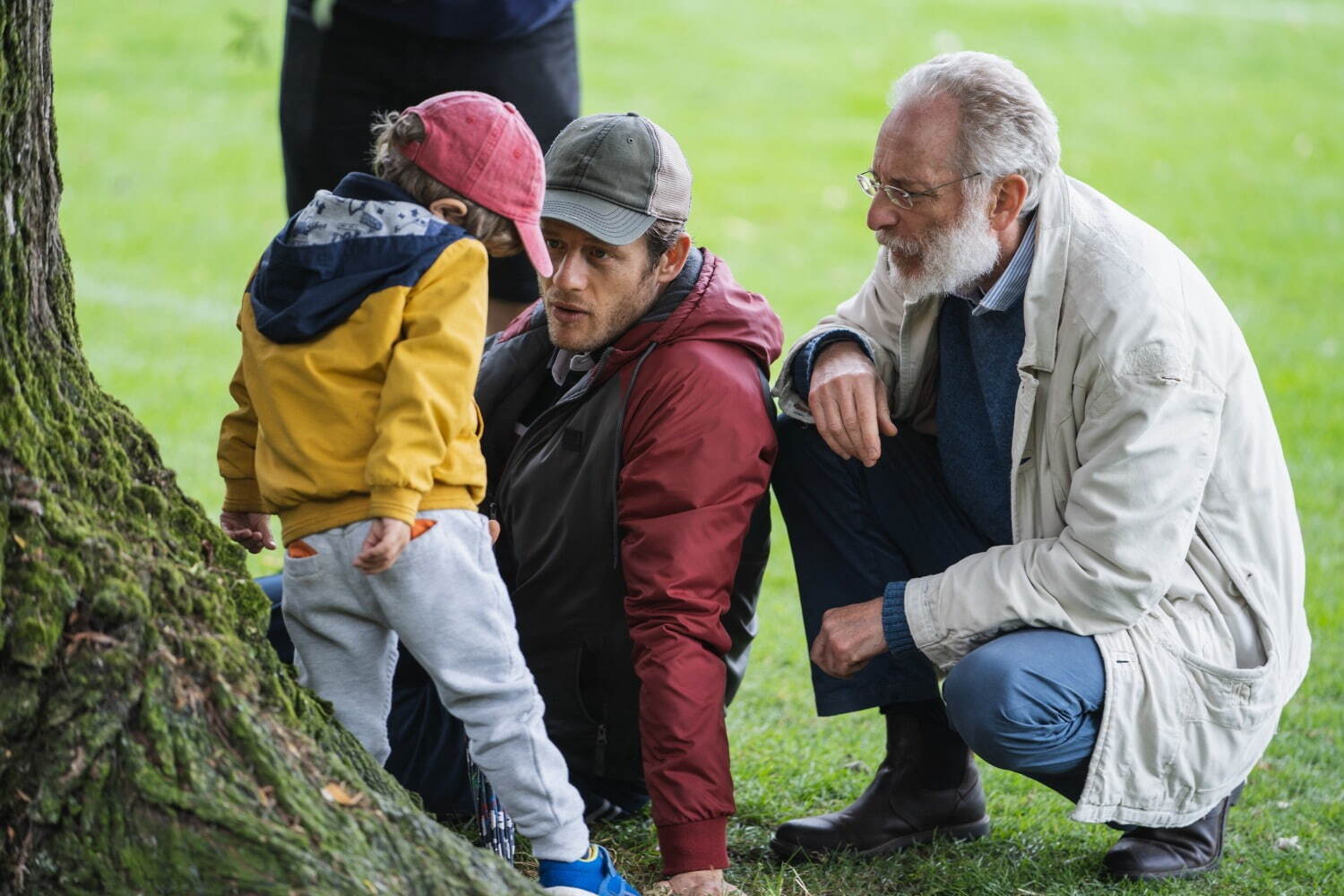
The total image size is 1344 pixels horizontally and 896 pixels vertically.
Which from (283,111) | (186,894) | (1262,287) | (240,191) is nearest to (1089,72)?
(1262,287)

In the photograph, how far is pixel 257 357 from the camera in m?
2.47

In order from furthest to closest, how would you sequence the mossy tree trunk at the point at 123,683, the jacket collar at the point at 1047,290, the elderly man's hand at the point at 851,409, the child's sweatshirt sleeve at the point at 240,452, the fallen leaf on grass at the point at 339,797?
the elderly man's hand at the point at 851,409, the jacket collar at the point at 1047,290, the child's sweatshirt sleeve at the point at 240,452, the fallen leaf on grass at the point at 339,797, the mossy tree trunk at the point at 123,683

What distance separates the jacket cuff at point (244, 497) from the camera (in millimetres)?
2768

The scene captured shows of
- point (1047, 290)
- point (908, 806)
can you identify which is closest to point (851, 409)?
point (1047, 290)

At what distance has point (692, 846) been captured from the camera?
9.31 ft

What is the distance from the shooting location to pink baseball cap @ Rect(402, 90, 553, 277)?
2.51 m

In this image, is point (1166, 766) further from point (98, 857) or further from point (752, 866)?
point (98, 857)

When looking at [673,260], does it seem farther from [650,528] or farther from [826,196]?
[826,196]

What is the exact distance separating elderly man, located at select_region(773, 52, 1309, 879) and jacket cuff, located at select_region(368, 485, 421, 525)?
1.11 metres

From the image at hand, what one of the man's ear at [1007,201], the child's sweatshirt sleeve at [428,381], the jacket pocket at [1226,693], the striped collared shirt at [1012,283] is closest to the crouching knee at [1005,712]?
the jacket pocket at [1226,693]

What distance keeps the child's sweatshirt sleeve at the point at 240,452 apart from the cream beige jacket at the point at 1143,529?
4.08 ft

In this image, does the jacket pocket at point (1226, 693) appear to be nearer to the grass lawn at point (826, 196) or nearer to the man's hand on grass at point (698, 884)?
the grass lawn at point (826, 196)

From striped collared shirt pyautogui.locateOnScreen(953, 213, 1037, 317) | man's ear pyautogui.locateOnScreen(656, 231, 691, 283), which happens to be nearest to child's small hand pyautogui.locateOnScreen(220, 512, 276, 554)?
man's ear pyautogui.locateOnScreen(656, 231, 691, 283)

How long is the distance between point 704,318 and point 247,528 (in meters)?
0.96
